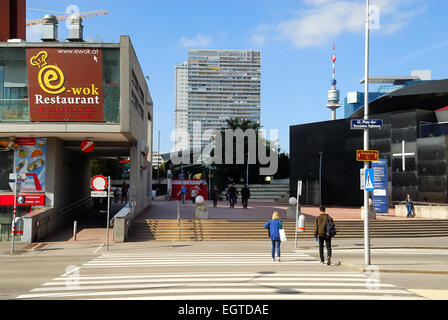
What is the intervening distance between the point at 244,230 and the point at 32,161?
41.1ft

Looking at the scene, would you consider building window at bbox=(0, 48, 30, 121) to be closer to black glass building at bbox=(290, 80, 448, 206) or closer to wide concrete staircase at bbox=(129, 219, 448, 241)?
wide concrete staircase at bbox=(129, 219, 448, 241)

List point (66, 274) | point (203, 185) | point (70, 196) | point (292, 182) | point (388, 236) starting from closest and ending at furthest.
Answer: point (66, 274)
point (388, 236)
point (70, 196)
point (292, 182)
point (203, 185)

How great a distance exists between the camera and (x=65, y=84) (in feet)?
78.5

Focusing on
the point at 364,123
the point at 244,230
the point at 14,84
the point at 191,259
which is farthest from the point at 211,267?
the point at 14,84

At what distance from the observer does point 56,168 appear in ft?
85.0

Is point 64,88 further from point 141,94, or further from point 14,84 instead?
point 141,94

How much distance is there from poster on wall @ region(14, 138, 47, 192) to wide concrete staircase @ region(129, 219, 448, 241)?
6.00 metres

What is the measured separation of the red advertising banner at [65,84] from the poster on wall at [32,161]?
2169mm

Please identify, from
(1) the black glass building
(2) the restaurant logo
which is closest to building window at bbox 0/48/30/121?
(2) the restaurant logo

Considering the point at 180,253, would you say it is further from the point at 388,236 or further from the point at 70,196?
the point at 70,196

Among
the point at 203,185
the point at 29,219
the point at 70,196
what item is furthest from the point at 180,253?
the point at 203,185

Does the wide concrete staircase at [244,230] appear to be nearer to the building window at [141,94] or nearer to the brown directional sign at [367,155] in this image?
the building window at [141,94]

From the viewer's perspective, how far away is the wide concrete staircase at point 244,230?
78.8ft
